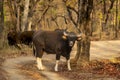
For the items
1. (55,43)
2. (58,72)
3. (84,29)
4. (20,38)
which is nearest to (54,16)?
(20,38)

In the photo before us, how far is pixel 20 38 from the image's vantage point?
30.4m

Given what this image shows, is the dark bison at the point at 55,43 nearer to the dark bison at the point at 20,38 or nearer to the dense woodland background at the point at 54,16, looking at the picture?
the dense woodland background at the point at 54,16

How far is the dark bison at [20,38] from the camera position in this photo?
2789 cm

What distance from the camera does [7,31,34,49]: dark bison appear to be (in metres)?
27.9

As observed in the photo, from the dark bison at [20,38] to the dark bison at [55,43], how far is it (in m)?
3.92

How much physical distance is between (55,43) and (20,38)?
8.07m

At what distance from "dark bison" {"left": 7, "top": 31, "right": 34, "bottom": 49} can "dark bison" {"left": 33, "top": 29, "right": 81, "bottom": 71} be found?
392 cm

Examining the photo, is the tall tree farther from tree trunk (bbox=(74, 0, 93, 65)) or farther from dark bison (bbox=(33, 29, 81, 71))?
dark bison (bbox=(33, 29, 81, 71))

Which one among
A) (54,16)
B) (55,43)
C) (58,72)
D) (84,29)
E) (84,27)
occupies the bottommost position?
(54,16)

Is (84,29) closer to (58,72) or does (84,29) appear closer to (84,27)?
(84,27)

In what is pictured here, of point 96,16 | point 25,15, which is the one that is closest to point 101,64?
point 25,15

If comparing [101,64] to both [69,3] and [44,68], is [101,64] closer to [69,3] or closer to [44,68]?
[44,68]

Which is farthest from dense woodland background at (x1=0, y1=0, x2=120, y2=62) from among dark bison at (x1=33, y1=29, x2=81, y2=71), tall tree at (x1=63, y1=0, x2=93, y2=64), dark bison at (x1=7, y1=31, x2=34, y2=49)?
dark bison at (x1=33, y1=29, x2=81, y2=71)

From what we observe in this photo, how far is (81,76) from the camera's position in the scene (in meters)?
19.6
